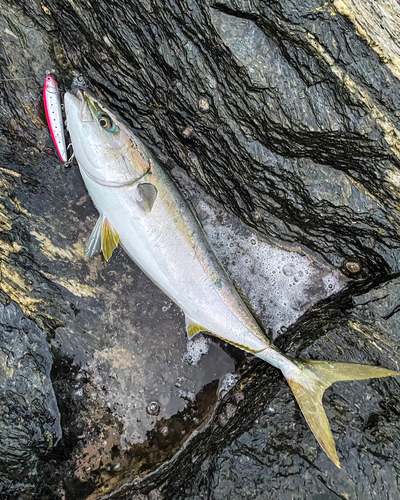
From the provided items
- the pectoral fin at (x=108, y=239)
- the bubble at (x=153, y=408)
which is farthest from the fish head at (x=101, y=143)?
the bubble at (x=153, y=408)

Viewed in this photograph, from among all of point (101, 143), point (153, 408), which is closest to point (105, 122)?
point (101, 143)

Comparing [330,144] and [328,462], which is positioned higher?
[330,144]

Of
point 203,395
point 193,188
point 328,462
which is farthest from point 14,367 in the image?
point 328,462

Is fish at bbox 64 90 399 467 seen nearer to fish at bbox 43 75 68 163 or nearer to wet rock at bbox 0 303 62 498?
fish at bbox 43 75 68 163

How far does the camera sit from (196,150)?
285 cm

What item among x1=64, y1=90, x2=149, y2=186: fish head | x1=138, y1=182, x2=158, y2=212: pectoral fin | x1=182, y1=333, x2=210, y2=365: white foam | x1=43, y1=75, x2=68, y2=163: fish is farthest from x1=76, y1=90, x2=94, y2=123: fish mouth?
x1=182, y1=333, x2=210, y2=365: white foam

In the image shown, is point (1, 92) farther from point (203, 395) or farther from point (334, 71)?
point (203, 395)

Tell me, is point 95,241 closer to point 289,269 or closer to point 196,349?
point 196,349

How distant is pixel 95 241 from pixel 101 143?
703 millimetres

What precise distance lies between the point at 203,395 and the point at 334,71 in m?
2.42

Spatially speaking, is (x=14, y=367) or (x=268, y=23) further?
(x=14, y=367)

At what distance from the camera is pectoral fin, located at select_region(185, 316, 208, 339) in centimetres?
282

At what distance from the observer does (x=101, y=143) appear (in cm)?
256

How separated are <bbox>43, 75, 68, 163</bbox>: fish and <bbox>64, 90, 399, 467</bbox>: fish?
0.63 feet
